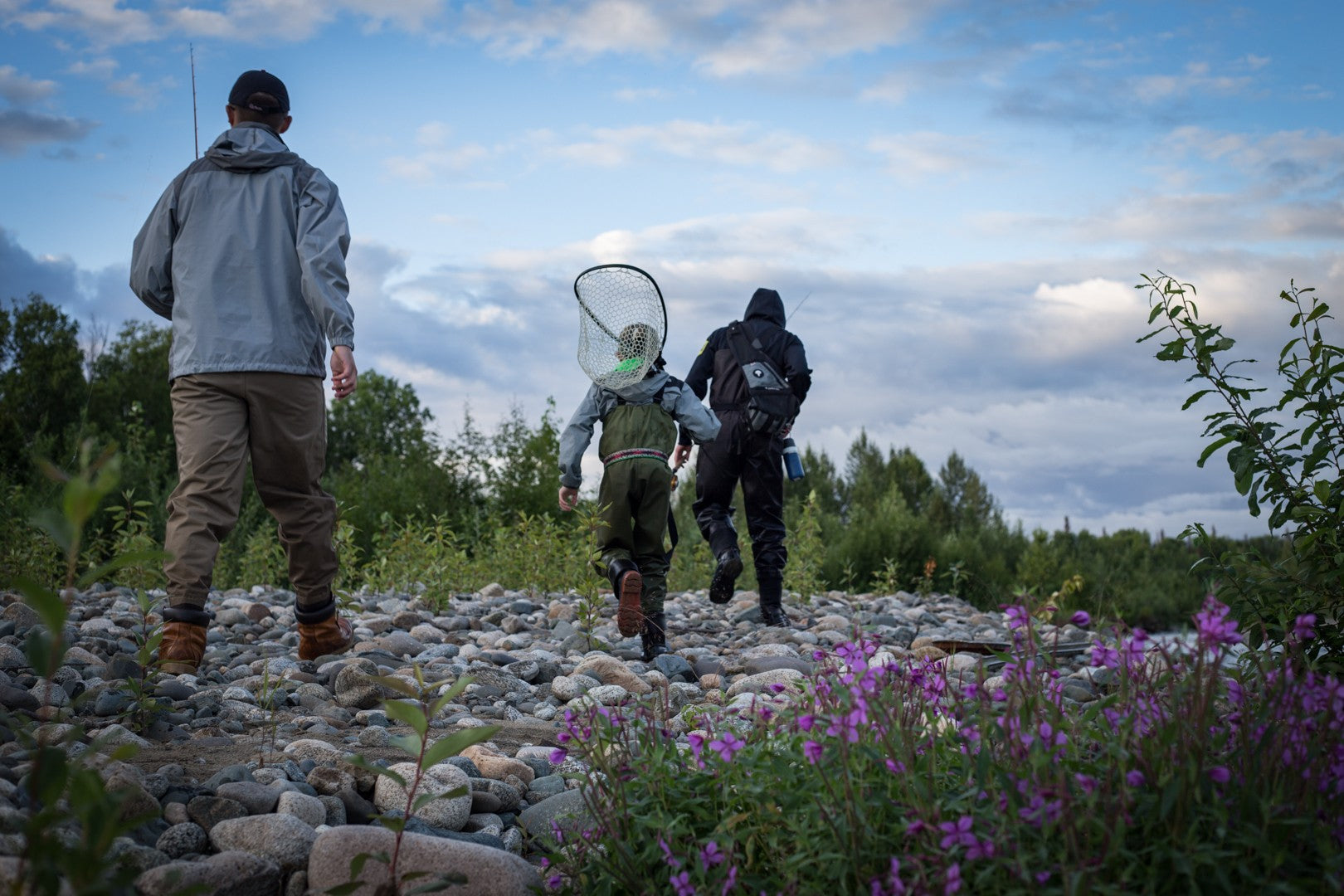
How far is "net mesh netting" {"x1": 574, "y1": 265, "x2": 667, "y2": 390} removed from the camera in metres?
5.95

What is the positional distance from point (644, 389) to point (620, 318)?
0.44 m

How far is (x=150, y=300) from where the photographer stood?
508 centimetres

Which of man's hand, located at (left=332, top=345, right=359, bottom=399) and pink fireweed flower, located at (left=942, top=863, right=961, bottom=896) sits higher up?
man's hand, located at (left=332, top=345, right=359, bottom=399)

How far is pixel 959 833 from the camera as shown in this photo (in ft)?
6.36

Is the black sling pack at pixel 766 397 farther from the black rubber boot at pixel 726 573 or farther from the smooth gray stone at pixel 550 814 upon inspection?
the smooth gray stone at pixel 550 814

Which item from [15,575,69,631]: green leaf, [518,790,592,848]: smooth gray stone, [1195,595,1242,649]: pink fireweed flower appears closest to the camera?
[15,575,69,631]: green leaf

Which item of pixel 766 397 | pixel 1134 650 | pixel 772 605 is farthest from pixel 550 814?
pixel 772 605

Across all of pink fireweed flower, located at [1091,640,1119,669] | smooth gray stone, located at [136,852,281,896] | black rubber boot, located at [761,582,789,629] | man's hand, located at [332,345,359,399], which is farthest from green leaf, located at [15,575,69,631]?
black rubber boot, located at [761,582,789,629]

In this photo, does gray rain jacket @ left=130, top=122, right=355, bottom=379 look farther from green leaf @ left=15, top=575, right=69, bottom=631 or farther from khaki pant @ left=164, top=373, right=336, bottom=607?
green leaf @ left=15, top=575, right=69, bottom=631

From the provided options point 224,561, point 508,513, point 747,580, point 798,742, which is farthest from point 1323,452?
point 508,513

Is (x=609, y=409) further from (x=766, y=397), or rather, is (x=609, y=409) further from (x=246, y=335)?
(x=246, y=335)

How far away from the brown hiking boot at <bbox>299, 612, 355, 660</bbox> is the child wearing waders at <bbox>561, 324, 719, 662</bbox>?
4.48 ft

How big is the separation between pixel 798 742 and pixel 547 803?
41.7 inches

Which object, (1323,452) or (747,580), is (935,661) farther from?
(747,580)
